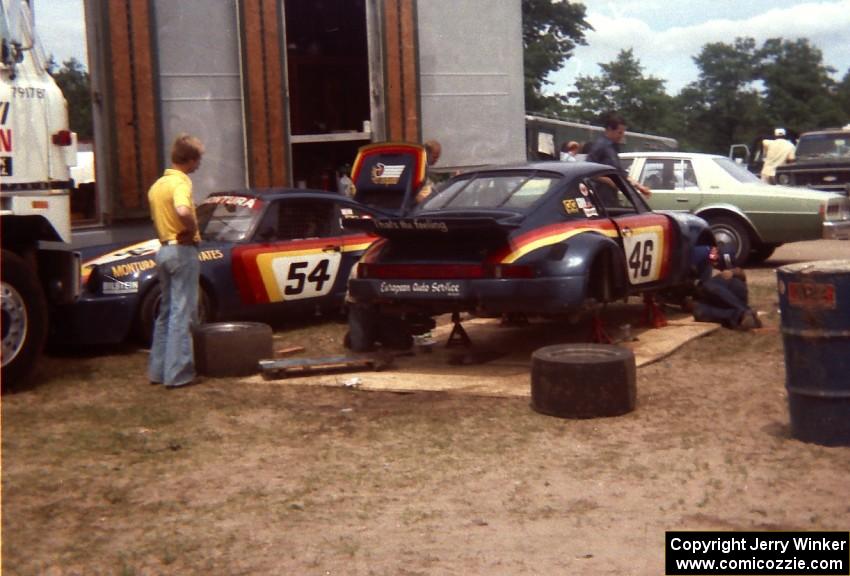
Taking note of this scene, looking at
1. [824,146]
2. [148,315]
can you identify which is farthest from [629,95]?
[148,315]

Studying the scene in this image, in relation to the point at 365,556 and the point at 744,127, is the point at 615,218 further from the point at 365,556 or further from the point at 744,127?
the point at 744,127

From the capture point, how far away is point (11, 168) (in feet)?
26.4

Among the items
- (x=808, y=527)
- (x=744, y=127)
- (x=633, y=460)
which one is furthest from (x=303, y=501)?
(x=744, y=127)

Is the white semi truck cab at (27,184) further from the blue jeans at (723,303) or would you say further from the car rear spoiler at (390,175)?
the blue jeans at (723,303)

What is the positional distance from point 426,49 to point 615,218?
24.2ft

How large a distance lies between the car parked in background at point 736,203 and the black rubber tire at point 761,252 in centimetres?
31

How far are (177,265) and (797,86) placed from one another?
72779mm

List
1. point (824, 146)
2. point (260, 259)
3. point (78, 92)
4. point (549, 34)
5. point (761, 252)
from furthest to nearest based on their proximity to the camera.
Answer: point (549, 34) < point (824, 146) < point (761, 252) < point (78, 92) < point (260, 259)

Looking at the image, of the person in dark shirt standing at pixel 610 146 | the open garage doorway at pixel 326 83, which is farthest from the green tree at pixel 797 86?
the person in dark shirt standing at pixel 610 146

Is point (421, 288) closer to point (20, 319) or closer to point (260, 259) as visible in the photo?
point (260, 259)

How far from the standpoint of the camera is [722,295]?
1049 cm

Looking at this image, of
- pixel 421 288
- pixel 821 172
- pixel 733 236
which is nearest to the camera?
pixel 421 288

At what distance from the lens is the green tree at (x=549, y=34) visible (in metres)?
49.2

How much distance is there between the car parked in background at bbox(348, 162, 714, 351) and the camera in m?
8.27
